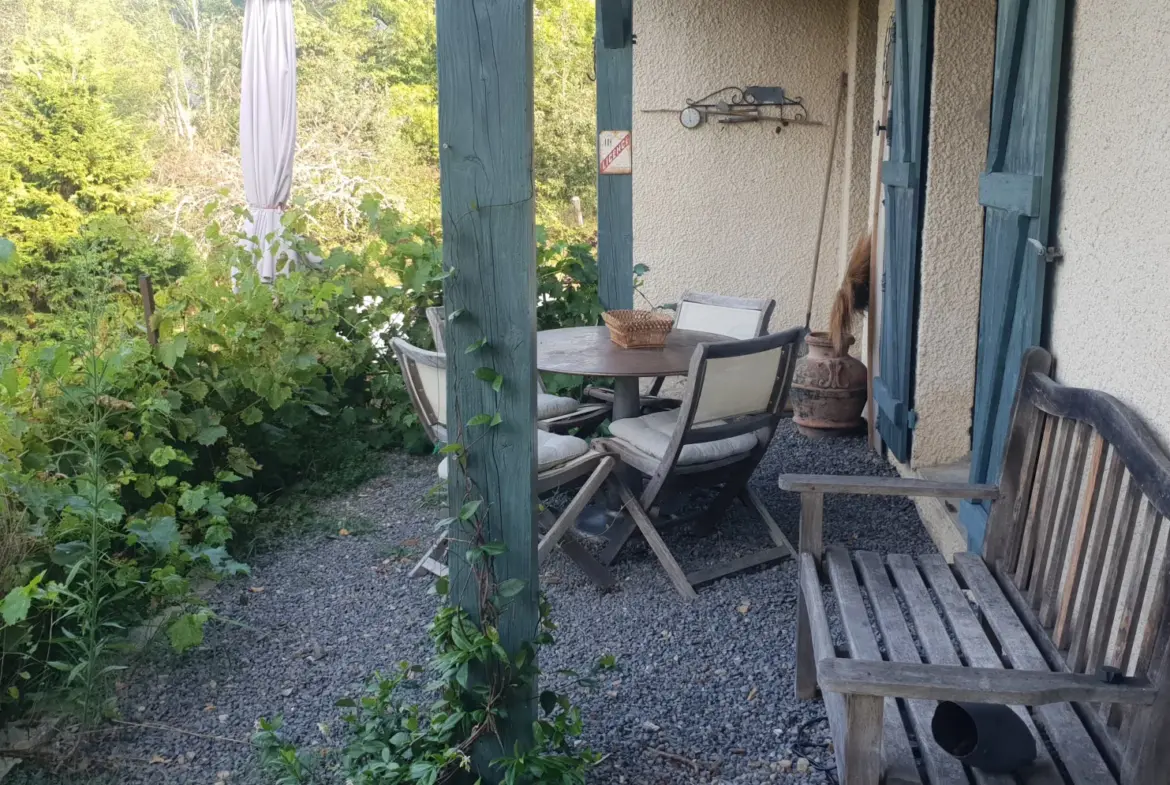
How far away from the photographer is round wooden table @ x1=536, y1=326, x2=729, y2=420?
Answer: 403cm

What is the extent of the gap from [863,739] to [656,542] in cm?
199

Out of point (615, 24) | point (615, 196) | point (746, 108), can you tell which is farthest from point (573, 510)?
point (746, 108)

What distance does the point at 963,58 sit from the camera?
13.9 feet

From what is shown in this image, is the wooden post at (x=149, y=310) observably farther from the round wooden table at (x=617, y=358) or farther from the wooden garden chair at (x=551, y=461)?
the round wooden table at (x=617, y=358)

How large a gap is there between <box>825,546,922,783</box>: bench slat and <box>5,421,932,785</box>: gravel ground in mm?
465

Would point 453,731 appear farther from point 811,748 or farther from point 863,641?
point 811,748

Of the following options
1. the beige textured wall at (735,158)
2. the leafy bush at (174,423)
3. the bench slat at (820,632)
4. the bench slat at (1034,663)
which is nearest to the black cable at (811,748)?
the bench slat at (820,632)

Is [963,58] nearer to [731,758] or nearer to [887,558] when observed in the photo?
[887,558]

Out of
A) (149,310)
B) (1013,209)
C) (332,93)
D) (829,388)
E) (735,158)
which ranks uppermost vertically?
(332,93)

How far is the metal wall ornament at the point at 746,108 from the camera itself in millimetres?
6535

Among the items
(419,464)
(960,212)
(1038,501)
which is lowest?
(419,464)

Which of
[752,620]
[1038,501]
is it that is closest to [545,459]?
[752,620]

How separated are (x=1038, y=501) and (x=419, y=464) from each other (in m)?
3.55

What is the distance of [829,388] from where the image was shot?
5.82 meters
